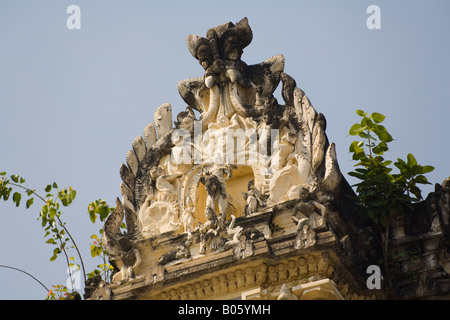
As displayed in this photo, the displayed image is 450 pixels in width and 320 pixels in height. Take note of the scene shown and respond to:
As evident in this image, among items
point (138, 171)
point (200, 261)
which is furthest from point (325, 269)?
point (138, 171)

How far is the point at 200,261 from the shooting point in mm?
23688

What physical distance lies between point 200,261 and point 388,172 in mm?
4368

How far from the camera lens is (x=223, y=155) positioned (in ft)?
85.1

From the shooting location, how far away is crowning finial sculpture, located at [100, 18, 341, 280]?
81.4ft

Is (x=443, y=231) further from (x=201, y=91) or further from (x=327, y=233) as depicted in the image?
(x=201, y=91)

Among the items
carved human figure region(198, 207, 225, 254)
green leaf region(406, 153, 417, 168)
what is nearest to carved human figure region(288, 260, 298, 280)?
carved human figure region(198, 207, 225, 254)

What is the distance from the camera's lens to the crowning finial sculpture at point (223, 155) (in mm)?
24823

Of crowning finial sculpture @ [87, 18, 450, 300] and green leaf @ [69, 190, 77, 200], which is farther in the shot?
green leaf @ [69, 190, 77, 200]

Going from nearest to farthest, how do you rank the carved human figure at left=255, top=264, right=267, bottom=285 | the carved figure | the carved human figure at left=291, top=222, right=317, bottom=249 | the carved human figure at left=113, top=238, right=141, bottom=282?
the carved human figure at left=291, top=222, right=317, bottom=249 → the carved human figure at left=255, top=264, right=267, bottom=285 → the carved figure → the carved human figure at left=113, top=238, right=141, bottom=282

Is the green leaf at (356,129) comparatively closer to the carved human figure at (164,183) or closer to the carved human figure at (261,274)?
the carved human figure at (164,183)

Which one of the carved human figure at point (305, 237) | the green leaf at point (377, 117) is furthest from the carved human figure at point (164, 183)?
the green leaf at point (377, 117)

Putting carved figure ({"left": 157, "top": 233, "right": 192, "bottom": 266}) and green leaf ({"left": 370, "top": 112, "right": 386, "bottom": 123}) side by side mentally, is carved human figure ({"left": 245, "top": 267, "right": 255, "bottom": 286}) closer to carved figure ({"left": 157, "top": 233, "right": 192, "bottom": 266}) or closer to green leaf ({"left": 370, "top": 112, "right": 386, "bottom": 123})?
carved figure ({"left": 157, "top": 233, "right": 192, "bottom": 266})

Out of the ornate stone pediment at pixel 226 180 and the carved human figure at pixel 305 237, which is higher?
the ornate stone pediment at pixel 226 180
